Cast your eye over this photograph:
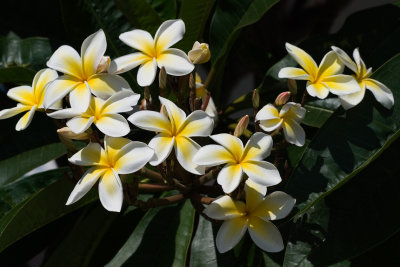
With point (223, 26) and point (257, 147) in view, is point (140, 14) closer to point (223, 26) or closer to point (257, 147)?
point (223, 26)

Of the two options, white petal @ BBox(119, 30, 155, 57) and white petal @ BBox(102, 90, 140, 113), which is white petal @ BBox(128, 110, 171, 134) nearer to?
white petal @ BBox(102, 90, 140, 113)

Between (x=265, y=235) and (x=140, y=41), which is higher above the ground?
(x=140, y=41)

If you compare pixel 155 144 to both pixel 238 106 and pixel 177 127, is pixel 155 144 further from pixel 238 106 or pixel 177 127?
pixel 238 106

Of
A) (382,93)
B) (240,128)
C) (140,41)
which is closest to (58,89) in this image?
(140,41)

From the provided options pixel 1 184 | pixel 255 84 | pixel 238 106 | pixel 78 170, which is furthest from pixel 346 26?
pixel 1 184

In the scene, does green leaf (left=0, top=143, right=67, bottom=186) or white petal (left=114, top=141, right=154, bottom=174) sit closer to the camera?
white petal (left=114, top=141, right=154, bottom=174)

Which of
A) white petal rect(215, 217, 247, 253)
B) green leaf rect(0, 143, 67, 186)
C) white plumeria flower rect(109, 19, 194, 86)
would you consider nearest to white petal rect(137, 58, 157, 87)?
white plumeria flower rect(109, 19, 194, 86)

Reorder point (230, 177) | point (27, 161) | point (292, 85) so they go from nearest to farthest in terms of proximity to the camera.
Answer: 1. point (230, 177)
2. point (292, 85)
3. point (27, 161)
